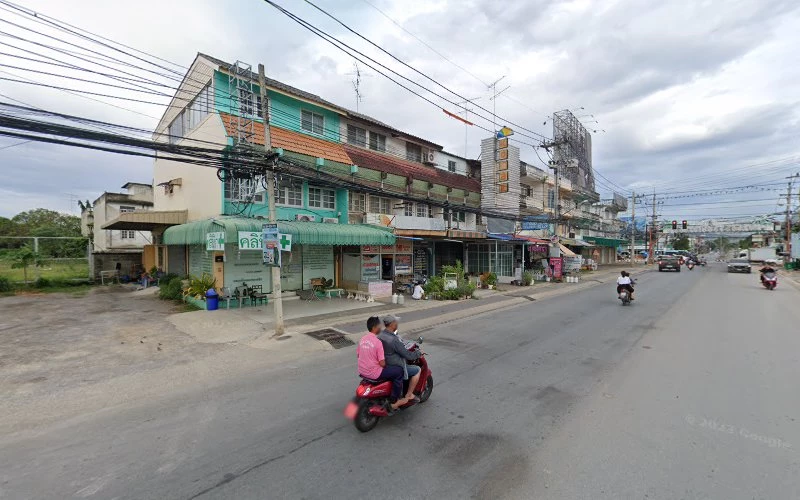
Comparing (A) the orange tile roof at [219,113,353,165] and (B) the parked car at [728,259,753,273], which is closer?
(A) the orange tile roof at [219,113,353,165]

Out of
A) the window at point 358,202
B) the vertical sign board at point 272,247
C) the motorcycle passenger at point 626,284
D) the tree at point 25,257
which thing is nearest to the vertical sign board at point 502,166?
the window at point 358,202

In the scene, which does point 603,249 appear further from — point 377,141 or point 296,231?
point 296,231

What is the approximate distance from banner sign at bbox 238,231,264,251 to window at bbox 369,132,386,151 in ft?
37.1

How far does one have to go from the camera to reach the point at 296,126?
1691 centimetres

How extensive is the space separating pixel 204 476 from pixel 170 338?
285 inches

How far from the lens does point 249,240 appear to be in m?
11.6

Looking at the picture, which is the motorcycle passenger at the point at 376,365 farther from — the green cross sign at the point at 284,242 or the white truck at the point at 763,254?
the white truck at the point at 763,254

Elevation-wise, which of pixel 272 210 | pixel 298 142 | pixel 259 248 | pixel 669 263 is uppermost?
pixel 298 142

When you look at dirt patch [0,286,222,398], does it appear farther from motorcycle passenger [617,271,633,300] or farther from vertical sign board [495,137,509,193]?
vertical sign board [495,137,509,193]

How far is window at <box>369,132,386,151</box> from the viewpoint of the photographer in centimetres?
2131

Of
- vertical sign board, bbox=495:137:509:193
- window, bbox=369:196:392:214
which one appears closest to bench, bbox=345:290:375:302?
window, bbox=369:196:392:214

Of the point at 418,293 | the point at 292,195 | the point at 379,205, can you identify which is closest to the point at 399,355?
→ the point at 418,293

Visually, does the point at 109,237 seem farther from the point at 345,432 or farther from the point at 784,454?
the point at 784,454

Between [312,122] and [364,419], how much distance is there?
16370 millimetres
